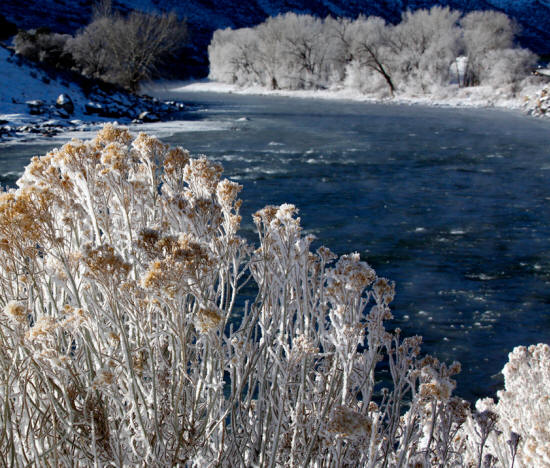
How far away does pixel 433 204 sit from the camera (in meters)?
12.6

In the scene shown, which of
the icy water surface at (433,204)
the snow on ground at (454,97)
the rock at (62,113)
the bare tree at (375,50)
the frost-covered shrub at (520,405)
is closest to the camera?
the frost-covered shrub at (520,405)

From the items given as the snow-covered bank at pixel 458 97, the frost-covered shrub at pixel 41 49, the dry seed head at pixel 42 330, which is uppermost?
the frost-covered shrub at pixel 41 49

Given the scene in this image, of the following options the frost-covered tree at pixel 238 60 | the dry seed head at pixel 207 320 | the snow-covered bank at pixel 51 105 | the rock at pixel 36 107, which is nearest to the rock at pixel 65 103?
the snow-covered bank at pixel 51 105

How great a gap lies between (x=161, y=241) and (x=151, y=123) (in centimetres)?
2437

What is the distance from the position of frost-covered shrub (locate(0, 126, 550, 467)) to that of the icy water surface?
4.52 m

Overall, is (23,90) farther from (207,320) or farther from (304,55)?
(304,55)

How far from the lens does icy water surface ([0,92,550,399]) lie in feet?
24.6

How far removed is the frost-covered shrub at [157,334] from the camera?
1539mm

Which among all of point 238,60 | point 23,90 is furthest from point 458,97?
point 238,60

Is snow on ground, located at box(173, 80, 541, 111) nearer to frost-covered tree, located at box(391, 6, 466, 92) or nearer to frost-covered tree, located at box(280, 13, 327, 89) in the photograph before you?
frost-covered tree, located at box(280, 13, 327, 89)

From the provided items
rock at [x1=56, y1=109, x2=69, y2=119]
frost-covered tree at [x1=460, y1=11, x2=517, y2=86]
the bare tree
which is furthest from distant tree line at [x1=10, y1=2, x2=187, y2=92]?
frost-covered tree at [x1=460, y1=11, x2=517, y2=86]

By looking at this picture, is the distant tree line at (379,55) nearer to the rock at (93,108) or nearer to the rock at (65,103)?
the rock at (93,108)

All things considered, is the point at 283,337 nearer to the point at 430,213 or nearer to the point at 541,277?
the point at 541,277

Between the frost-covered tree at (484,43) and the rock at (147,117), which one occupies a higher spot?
the frost-covered tree at (484,43)
